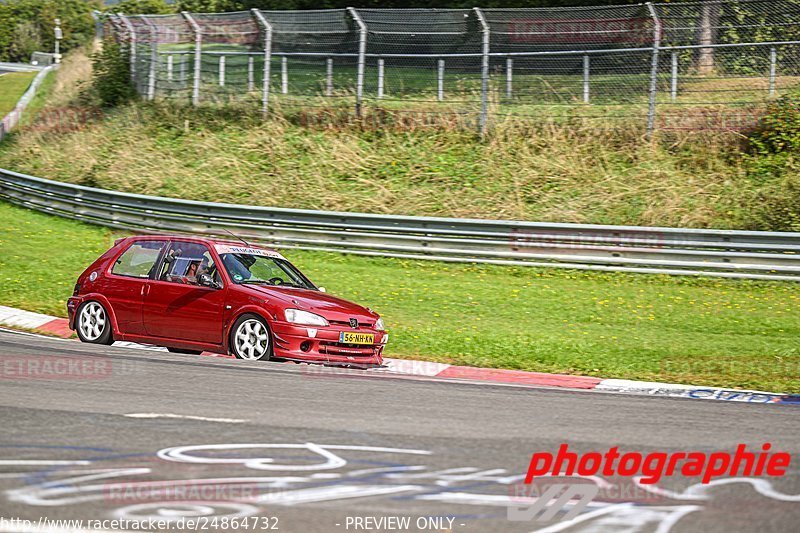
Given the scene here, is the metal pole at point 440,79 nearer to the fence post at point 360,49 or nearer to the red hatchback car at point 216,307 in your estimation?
the fence post at point 360,49

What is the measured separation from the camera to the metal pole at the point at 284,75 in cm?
2523

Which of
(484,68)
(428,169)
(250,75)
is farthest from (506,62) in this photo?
(250,75)

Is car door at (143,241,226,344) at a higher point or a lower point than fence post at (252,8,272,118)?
lower

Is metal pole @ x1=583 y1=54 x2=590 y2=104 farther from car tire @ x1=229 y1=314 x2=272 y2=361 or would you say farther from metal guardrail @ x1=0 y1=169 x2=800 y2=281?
car tire @ x1=229 y1=314 x2=272 y2=361

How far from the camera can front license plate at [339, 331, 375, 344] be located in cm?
1080

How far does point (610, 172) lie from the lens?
70.3ft

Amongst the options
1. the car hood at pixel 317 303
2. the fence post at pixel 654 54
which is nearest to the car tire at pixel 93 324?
the car hood at pixel 317 303

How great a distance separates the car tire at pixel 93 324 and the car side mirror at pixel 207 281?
1.37m

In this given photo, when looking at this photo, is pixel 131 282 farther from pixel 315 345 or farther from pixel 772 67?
pixel 772 67

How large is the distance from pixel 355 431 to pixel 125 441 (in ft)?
4.90

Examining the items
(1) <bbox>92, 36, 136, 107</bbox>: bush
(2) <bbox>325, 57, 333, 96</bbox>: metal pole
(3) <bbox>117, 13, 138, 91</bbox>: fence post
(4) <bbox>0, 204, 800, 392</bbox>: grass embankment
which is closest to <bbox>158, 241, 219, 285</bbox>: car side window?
(4) <bbox>0, 204, 800, 392</bbox>: grass embankment

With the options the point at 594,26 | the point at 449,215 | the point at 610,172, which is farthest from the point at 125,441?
the point at 594,26

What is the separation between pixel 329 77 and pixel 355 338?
599 inches

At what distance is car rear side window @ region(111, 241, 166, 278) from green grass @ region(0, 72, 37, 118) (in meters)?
28.8
